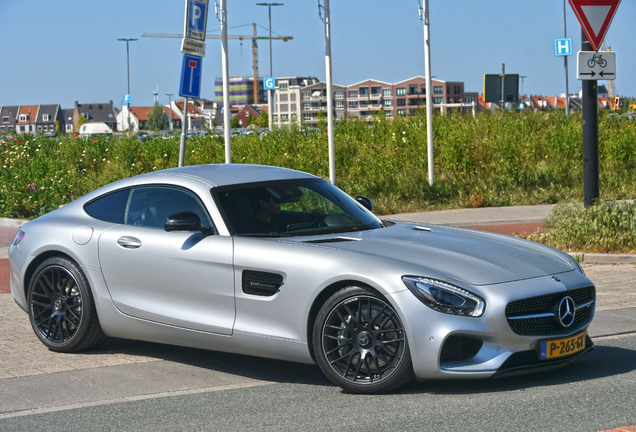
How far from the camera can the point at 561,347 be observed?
483 cm

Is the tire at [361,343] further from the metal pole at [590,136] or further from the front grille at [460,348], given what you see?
the metal pole at [590,136]

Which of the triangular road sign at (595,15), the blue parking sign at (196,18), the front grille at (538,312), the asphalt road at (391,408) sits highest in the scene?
→ the blue parking sign at (196,18)

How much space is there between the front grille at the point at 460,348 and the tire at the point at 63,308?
9.28 ft

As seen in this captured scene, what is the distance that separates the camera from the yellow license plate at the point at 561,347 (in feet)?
15.6

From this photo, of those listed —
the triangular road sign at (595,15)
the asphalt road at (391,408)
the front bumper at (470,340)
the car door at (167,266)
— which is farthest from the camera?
the triangular road sign at (595,15)

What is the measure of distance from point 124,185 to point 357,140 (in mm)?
16129

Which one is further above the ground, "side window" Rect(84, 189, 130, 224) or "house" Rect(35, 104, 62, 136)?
"house" Rect(35, 104, 62, 136)

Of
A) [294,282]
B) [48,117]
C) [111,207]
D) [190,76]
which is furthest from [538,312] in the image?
[48,117]

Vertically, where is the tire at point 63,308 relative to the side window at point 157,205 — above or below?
below

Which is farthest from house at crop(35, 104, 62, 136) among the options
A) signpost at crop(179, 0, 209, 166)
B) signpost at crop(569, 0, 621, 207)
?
signpost at crop(569, 0, 621, 207)

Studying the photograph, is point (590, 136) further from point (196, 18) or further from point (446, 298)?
point (446, 298)

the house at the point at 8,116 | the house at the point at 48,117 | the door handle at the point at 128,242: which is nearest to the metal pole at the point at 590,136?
the door handle at the point at 128,242

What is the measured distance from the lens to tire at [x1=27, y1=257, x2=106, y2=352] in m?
6.10

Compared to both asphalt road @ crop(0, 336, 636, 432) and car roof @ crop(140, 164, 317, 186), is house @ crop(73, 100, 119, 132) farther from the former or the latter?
asphalt road @ crop(0, 336, 636, 432)
